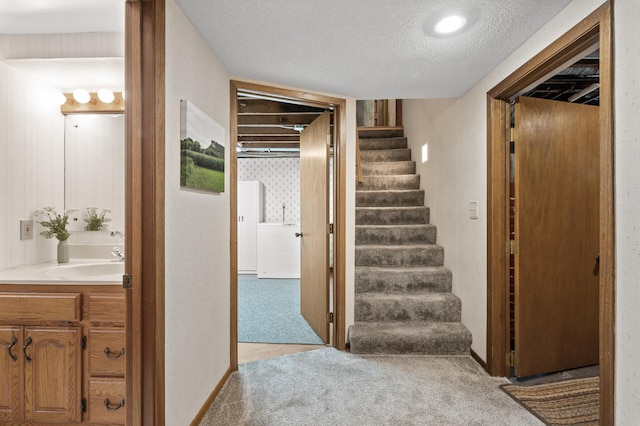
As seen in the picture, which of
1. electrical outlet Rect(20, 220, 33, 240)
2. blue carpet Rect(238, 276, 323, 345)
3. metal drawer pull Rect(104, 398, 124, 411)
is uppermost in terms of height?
electrical outlet Rect(20, 220, 33, 240)

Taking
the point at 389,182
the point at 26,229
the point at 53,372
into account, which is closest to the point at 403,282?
the point at 389,182

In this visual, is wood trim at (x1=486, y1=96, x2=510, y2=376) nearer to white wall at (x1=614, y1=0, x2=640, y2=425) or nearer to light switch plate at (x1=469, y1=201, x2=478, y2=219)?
light switch plate at (x1=469, y1=201, x2=478, y2=219)

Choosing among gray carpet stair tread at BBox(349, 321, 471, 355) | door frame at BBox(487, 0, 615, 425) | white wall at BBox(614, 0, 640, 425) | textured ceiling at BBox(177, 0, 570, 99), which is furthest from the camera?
gray carpet stair tread at BBox(349, 321, 471, 355)

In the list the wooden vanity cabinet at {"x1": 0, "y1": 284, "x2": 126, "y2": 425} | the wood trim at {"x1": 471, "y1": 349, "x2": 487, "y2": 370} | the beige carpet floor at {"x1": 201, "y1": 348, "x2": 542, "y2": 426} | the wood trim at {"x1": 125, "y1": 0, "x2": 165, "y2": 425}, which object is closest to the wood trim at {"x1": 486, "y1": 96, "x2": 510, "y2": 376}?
the wood trim at {"x1": 471, "y1": 349, "x2": 487, "y2": 370}

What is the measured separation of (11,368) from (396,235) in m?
3.20

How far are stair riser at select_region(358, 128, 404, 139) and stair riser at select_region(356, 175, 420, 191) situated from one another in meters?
1.11

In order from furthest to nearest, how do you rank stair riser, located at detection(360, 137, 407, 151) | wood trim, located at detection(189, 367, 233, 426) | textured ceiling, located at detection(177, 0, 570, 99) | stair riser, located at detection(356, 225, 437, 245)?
stair riser, located at detection(360, 137, 407, 151)
stair riser, located at detection(356, 225, 437, 245)
wood trim, located at detection(189, 367, 233, 426)
textured ceiling, located at detection(177, 0, 570, 99)

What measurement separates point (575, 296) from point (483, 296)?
612mm

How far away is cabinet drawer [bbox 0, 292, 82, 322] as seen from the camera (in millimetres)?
1873

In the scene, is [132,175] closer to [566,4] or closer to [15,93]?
[15,93]

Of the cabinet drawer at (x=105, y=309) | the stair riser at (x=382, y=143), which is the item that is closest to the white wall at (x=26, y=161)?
the cabinet drawer at (x=105, y=309)

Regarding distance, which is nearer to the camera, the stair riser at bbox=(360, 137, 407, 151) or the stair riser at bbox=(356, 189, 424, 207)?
the stair riser at bbox=(356, 189, 424, 207)

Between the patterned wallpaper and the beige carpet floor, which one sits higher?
the patterned wallpaper

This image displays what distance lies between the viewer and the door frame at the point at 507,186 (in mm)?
1564
